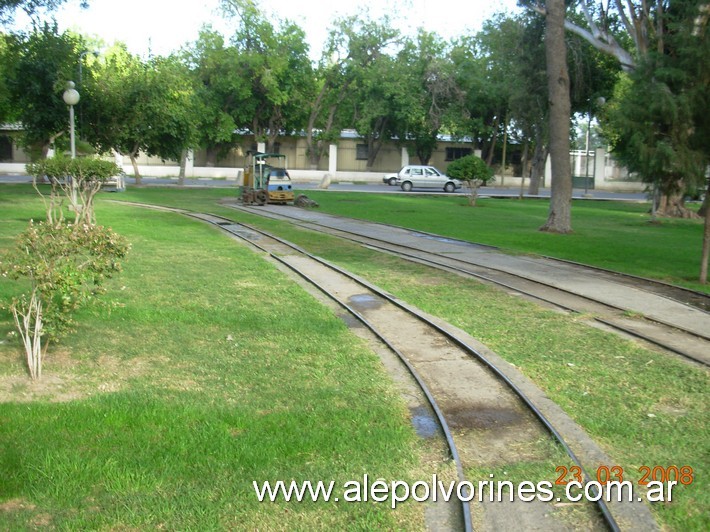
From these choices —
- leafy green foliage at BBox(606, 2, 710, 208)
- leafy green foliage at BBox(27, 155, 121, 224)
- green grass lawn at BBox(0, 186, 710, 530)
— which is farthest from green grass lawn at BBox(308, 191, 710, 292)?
leafy green foliage at BBox(27, 155, 121, 224)

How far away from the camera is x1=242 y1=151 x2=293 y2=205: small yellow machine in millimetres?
33094

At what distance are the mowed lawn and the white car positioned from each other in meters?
42.6

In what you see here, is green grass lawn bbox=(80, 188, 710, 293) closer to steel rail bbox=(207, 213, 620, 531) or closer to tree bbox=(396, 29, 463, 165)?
steel rail bbox=(207, 213, 620, 531)

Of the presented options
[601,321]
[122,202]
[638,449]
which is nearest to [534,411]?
[638,449]

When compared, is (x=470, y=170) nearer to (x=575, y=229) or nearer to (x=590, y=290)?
(x=575, y=229)

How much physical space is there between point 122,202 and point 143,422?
91.1 ft

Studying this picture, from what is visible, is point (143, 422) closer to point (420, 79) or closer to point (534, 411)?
point (534, 411)

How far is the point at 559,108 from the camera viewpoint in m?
23.3

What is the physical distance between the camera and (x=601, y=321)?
10430mm

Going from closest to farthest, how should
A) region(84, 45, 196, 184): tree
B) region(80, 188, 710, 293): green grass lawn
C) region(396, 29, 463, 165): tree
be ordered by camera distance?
region(80, 188, 710, 293): green grass lawn, region(84, 45, 196, 184): tree, region(396, 29, 463, 165): tree

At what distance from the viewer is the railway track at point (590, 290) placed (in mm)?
9875

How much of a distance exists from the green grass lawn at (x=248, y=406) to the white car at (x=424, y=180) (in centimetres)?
4052

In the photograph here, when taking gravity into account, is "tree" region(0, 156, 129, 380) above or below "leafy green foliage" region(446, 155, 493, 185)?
below

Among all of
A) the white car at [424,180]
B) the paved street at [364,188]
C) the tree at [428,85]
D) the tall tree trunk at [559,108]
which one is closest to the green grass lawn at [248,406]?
the tall tree trunk at [559,108]
